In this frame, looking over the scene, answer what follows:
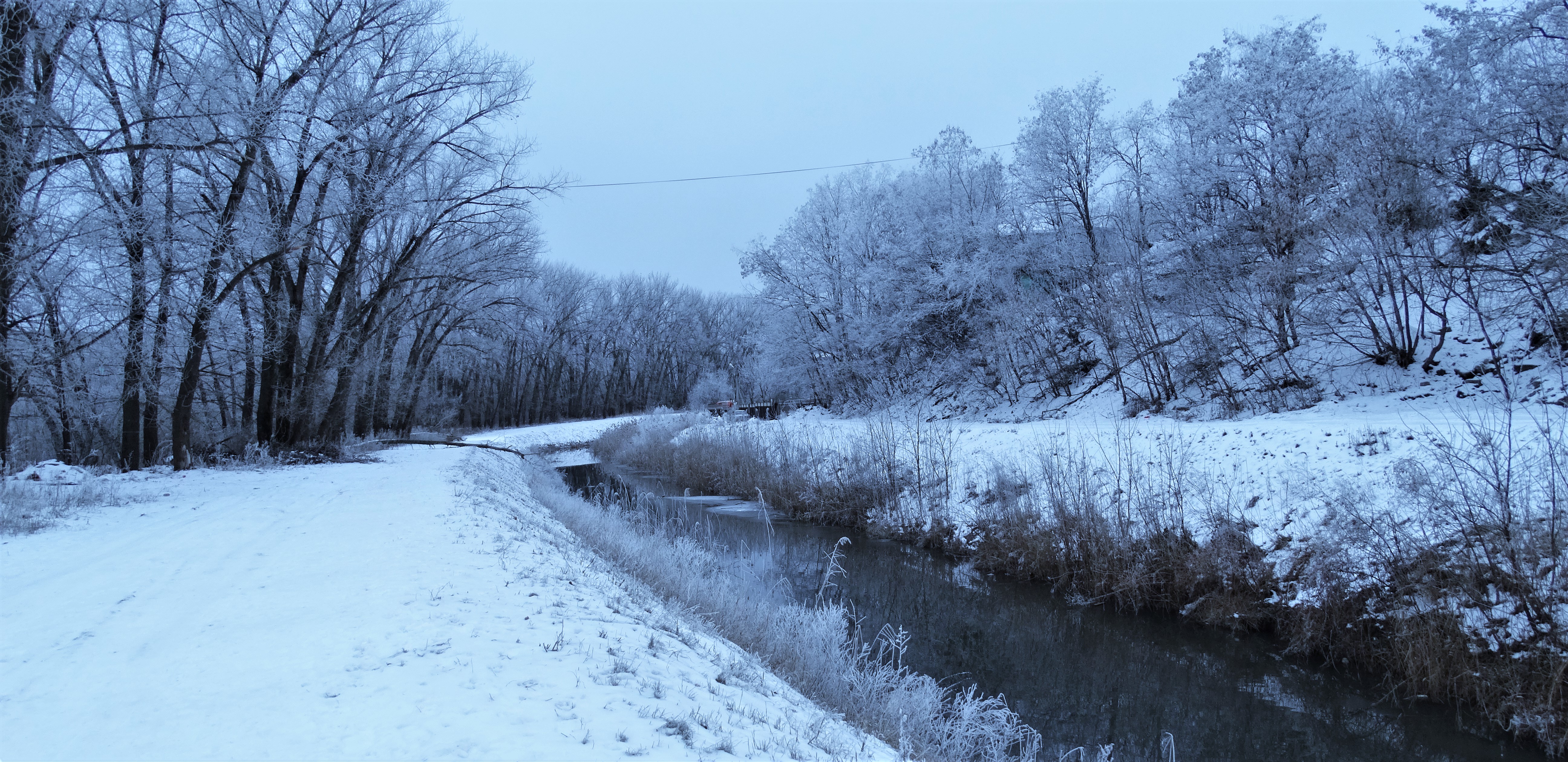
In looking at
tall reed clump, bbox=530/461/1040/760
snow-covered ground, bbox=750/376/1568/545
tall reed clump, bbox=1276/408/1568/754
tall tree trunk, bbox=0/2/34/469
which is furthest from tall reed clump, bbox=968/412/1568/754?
tall tree trunk, bbox=0/2/34/469

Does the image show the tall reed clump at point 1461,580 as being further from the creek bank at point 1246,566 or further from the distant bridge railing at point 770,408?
the distant bridge railing at point 770,408

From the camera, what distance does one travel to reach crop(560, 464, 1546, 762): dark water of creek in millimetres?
6328

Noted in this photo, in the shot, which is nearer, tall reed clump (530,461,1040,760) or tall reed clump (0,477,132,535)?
tall reed clump (530,461,1040,760)

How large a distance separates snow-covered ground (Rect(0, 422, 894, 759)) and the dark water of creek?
345cm

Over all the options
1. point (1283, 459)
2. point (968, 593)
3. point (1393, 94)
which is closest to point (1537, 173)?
point (1393, 94)

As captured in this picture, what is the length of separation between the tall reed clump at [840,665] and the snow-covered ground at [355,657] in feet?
2.13

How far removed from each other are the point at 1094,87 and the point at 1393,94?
35.6 feet

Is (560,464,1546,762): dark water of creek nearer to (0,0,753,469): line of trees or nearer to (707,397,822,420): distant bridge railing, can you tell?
(0,0,753,469): line of trees

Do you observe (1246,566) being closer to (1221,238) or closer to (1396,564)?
(1396,564)

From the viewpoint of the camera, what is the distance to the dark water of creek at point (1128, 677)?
20.8 ft

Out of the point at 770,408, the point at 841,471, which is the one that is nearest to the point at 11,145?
the point at 841,471

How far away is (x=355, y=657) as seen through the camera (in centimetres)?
431

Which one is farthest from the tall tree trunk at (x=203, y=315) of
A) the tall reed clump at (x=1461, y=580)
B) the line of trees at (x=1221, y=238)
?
the line of trees at (x=1221, y=238)

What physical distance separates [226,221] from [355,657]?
1279cm
